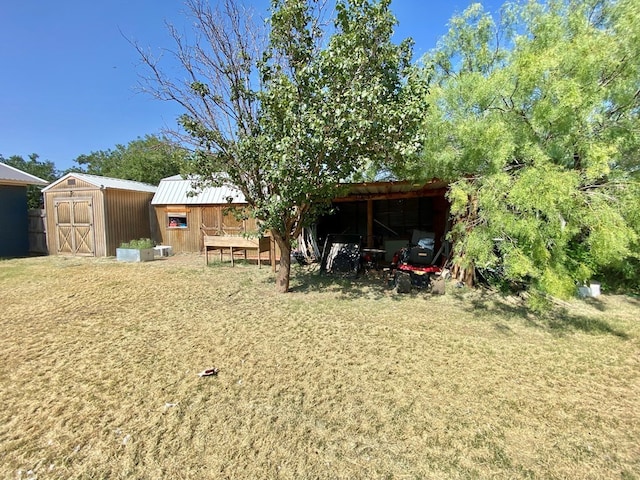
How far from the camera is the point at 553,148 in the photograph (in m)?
4.26

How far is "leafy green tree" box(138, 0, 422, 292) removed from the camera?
15.1 ft

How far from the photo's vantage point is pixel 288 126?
4734 millimetres

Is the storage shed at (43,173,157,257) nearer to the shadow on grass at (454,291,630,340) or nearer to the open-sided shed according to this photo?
the open-sided shed

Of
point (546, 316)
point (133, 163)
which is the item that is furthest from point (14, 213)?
point (546, 316)

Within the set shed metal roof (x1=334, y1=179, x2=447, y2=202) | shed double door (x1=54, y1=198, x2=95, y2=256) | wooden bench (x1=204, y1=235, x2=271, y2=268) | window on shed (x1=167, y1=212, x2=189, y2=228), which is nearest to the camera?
shed metal roof (x1=334, y1=179, x2=447, y2=202)

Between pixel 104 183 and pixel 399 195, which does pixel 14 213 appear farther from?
pixel 399 195

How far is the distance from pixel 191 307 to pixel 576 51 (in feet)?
22.3

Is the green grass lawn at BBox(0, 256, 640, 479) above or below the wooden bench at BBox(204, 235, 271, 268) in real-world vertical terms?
below

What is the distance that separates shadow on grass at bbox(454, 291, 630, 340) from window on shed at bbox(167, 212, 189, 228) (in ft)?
36.0

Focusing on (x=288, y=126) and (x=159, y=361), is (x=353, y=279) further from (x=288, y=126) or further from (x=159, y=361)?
(x=159, y=361)

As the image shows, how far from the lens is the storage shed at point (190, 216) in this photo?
12.2 meters

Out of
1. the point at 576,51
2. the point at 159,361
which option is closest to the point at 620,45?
the point at 576,51

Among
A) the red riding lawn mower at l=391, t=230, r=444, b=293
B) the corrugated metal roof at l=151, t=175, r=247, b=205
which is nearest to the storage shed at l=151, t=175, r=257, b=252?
the corrugated metal roof at l=151, t=175, r=247, b=205

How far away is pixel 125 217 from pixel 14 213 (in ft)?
14.7
